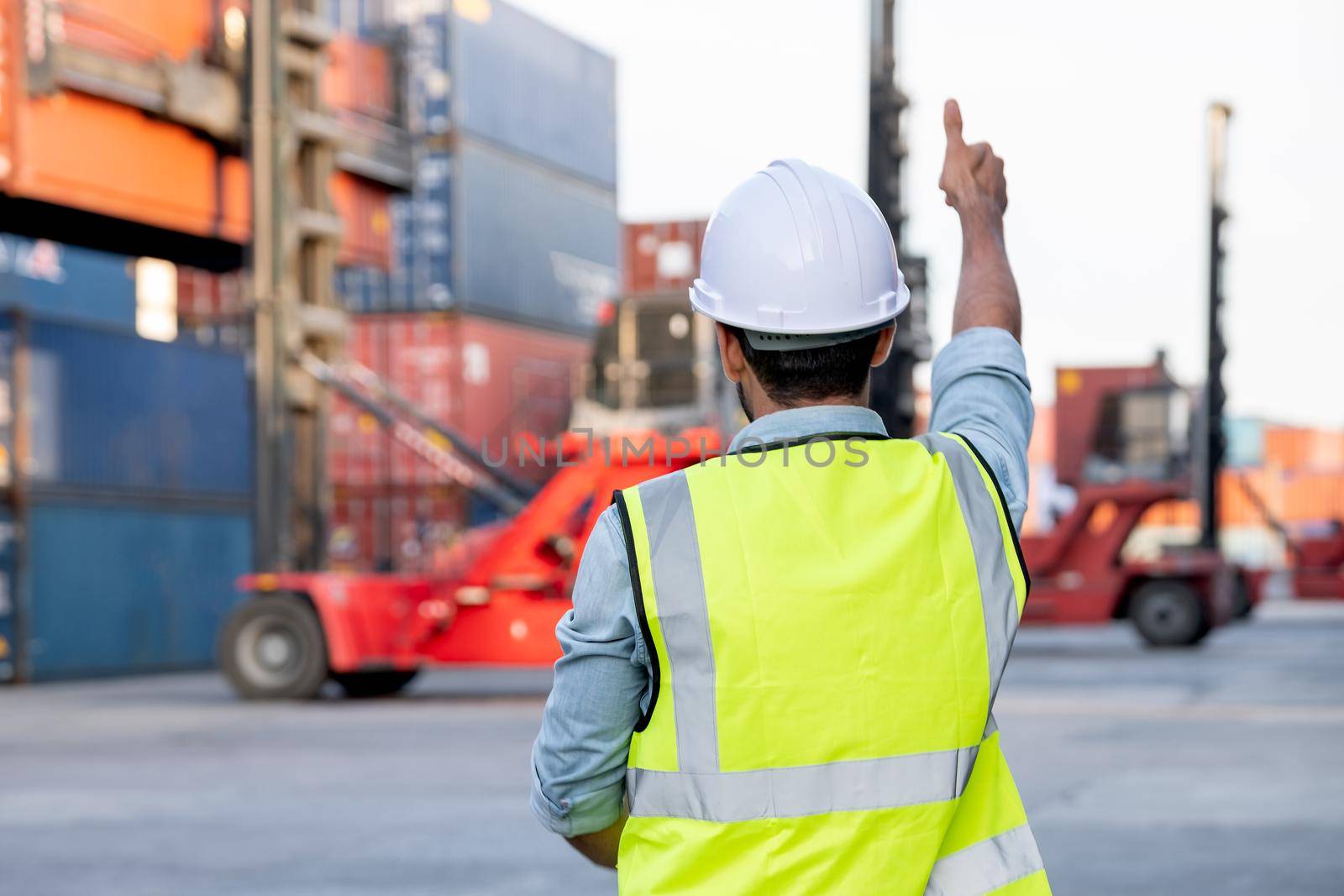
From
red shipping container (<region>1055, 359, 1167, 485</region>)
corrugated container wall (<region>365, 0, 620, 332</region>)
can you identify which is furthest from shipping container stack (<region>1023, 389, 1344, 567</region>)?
red shipping container (<region>1055, 359, 1167, 485</region>)

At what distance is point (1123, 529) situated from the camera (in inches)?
853

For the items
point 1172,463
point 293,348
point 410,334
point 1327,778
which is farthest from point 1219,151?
point 1327,778

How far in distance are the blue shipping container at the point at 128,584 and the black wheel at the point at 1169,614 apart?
10.4 meters

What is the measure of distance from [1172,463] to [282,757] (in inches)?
594

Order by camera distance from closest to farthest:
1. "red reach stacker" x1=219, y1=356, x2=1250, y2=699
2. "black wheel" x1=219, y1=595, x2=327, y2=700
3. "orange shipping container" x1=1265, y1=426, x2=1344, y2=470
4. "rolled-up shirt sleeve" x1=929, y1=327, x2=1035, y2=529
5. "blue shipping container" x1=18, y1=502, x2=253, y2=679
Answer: "rolled-up shirt sleeve" x1=929, y1=327, x2=1035, y2=529 < "red reach stacker" x1=219, y1=356, x2=1250, y2=699 < "black wheel" x1=219, y1=595, x2=327, y2=700 < "blue shipping container" x1=18, y1=502, x2=253, y2=679 < "orange shipping container" x1=1265, y1=426, x2=1344, y2=470

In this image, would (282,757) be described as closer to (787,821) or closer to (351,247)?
(787,821)

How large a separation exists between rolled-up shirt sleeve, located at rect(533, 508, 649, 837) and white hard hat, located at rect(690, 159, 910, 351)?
0.92 ft

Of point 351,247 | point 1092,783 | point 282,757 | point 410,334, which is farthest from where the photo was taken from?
point 410,334

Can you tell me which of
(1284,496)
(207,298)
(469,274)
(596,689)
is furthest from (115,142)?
(1284,496)

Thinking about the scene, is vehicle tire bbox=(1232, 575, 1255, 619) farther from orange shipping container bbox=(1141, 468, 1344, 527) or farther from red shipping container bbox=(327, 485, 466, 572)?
orange shipping container bbox=(1141, 468, 1344, 527)

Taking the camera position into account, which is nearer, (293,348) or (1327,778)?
(1327,778)

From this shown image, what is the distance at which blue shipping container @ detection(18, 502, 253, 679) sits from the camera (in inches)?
680

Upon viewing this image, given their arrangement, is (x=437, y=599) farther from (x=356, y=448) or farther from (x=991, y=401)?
(x=356, y=448)

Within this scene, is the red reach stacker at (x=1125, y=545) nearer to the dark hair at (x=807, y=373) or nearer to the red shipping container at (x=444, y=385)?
the red shipping container at (x=444, y=385)
